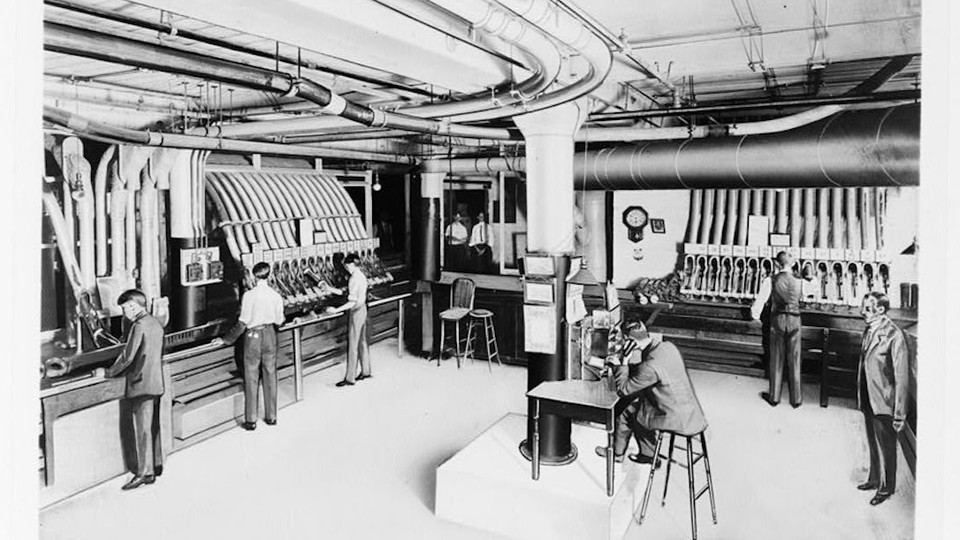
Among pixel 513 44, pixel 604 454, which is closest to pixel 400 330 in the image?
pixel 604 454

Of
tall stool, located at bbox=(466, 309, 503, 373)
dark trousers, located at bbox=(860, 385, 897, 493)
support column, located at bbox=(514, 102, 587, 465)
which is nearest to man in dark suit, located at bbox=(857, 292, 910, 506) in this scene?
dark trousers, located at bbox=(860, 385, 897, 493)

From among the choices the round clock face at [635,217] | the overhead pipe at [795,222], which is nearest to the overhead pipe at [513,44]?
the round clock face at [635,217]

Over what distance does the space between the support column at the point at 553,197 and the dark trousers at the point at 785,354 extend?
2.92 metres

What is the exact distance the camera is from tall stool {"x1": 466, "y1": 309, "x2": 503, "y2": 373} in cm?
873

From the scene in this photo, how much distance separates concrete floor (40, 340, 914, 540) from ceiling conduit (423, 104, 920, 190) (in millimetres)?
2179

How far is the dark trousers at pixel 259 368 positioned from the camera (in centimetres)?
633

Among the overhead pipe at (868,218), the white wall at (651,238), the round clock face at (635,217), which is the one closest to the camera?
the overhead pipe at (868,218)

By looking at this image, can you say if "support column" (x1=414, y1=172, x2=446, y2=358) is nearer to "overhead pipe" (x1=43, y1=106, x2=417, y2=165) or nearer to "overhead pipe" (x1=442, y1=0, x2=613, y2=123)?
"overhead pipe" (x1=43, y1=106, x2=417, y2=165)

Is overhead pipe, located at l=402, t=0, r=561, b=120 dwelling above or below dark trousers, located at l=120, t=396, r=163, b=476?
above

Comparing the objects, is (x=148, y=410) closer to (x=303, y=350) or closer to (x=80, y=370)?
(x=80, y=370)

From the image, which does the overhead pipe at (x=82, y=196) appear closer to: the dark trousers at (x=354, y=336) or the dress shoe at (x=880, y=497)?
the dark trousers at (x=354, y=336)

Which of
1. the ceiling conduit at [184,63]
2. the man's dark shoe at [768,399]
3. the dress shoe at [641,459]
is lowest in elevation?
the dress shoe at [641,459]

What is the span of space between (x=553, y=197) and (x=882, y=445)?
283 centimetres

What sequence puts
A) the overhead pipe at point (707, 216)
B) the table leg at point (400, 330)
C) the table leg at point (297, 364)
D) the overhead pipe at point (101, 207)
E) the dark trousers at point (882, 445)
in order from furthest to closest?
the table leg at point (400, 330)
the overhead pipe at point (707, 216)
the table leg at point (297, 364)
the overhead pipe at point (101, 207)
the dark trousers at point (882, 445)
